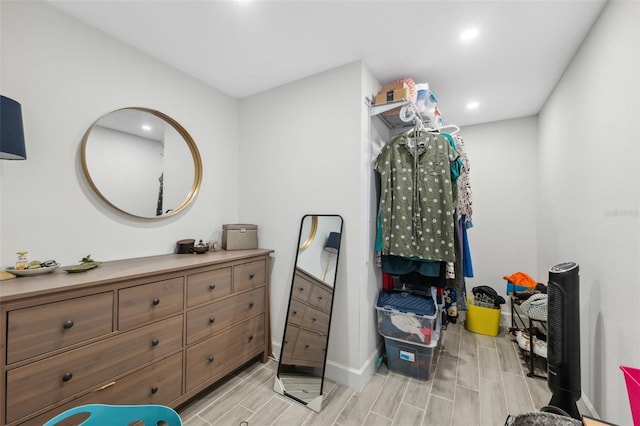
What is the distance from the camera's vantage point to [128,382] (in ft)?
4.58

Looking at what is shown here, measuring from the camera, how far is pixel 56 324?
1152mm

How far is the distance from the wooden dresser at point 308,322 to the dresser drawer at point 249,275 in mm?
315

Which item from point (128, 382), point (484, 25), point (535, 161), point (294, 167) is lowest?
point (128, 382)

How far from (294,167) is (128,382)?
184 cm

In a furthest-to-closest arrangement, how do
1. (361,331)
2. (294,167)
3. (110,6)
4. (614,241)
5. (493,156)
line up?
(493,156)
(294,167)
(361,331)
(110,6)
(614,241)

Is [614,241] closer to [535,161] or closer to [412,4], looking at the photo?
[412,4]

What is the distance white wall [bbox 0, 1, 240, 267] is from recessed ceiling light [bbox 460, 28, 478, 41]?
89.7 inches

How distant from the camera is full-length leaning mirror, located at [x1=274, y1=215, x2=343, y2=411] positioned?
1.98m

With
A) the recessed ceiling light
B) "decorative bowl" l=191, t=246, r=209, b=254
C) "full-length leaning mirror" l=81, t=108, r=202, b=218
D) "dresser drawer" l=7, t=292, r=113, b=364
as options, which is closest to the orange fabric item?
the recessed ceiling light

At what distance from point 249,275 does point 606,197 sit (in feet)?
8.05

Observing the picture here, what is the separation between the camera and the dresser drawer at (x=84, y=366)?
1.06 m

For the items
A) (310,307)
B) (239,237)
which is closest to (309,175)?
(239,237)

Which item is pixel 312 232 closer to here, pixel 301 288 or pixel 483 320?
pixel 301 288


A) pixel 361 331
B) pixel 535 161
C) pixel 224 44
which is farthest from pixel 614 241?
pixel 224 44
